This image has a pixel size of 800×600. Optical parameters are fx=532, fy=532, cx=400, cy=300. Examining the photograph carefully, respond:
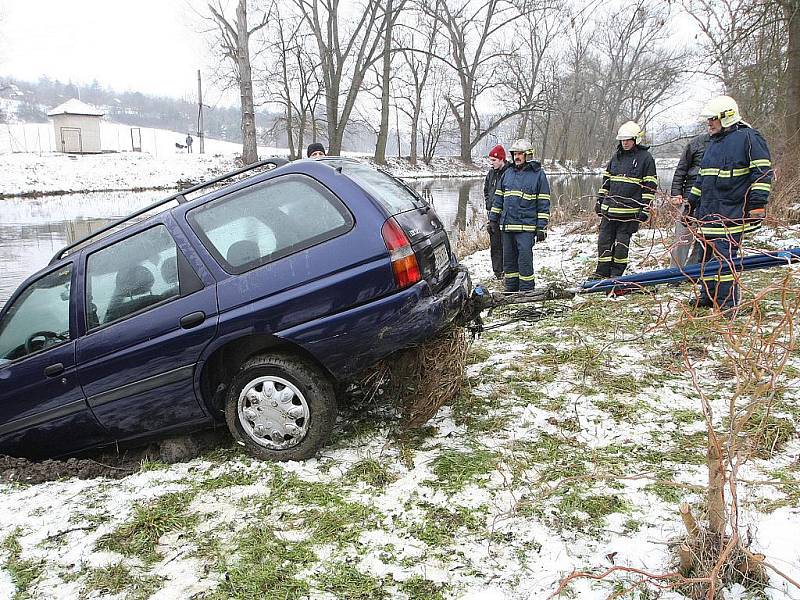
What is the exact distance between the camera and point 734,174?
4852mm

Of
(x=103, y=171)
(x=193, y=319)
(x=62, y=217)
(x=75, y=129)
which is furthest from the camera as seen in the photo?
(x=75, y=129)

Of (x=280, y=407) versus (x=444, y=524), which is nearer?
(x=444, y=524)

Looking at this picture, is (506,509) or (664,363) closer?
(506,509)

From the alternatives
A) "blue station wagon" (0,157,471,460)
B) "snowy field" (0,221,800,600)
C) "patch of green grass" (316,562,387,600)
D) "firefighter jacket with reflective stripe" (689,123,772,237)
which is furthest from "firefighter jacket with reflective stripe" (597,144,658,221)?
"patch of green grass" (316,562,387,600)

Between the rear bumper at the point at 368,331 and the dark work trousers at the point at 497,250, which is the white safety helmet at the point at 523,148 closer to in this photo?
the dark work trousers at the point at 497,250

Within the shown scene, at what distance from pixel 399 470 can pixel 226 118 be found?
117m

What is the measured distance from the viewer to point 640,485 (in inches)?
106

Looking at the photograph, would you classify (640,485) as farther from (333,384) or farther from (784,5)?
(784,5)

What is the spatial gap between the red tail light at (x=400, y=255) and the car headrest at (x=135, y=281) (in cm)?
156

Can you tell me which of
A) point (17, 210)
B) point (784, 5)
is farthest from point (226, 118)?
point (784, 5)

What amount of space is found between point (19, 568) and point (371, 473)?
172 cm

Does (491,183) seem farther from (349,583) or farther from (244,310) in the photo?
(349,583)

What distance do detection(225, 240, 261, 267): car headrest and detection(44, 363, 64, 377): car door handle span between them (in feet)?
4.73

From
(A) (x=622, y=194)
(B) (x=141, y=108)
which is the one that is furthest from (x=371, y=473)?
(B) (x=141, y=108)
